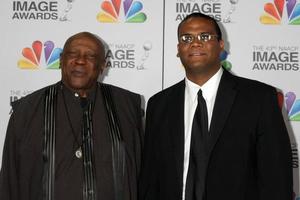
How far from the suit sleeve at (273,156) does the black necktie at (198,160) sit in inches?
10.8

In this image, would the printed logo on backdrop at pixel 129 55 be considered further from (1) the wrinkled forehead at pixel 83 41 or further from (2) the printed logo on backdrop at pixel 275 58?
(2) the printed logo on backdrop at pixel 275 58

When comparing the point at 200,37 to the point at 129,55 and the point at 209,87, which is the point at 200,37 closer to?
the point at 209,87

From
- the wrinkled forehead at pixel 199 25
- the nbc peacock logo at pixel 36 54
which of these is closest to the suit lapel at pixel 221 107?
the wrinkled forehead at pixel 199 25

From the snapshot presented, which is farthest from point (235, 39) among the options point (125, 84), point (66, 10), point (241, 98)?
point (66, 10)

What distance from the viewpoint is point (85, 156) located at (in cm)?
226

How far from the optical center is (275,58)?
312cm

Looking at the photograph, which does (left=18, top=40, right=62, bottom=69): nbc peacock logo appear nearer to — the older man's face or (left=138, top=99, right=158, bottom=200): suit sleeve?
the older man's face

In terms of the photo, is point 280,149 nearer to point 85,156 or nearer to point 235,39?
point 85,156

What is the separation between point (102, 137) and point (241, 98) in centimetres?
87

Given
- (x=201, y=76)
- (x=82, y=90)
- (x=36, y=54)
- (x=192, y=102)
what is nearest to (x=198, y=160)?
(x=192, y=102)

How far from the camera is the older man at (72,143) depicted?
7.32 feet

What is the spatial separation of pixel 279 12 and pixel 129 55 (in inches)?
Answer: 49.9

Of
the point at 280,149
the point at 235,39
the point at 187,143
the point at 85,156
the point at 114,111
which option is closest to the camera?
the point at 280,149

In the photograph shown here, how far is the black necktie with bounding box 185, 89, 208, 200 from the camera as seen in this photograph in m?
1.97
